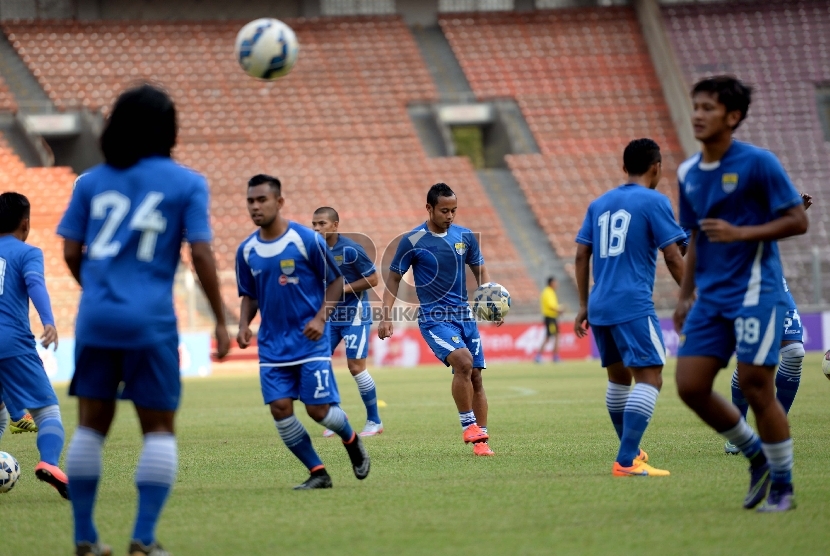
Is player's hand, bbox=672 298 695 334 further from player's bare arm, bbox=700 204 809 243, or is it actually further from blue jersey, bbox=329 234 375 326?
blue jersey, bbox=329 234 375 326

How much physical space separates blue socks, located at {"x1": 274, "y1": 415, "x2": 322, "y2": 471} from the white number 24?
8.24 feet

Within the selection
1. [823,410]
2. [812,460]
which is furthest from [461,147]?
[812,460]

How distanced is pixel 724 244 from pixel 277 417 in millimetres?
3133

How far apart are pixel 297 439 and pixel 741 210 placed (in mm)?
3275

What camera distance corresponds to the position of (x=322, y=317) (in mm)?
7277

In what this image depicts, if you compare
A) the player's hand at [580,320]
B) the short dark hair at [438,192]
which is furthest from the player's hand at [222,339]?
the short dark hair at [438,192]

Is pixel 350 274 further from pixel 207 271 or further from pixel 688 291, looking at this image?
pixel 207 271

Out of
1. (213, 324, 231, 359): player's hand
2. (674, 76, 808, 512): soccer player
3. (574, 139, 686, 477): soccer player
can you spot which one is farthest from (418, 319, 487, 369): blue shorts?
(213, 324, 231, 359): player's hand

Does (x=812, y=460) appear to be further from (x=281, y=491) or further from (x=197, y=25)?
(x=197, y=25)

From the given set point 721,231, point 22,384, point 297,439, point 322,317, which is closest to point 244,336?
point 322,317

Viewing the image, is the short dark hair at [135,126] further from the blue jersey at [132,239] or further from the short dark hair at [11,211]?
the short dark hair at [11,211]

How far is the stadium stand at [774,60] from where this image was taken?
36.3 m

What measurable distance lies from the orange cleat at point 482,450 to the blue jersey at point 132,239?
4639 millimetres

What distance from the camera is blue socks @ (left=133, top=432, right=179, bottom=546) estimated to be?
5133mm
